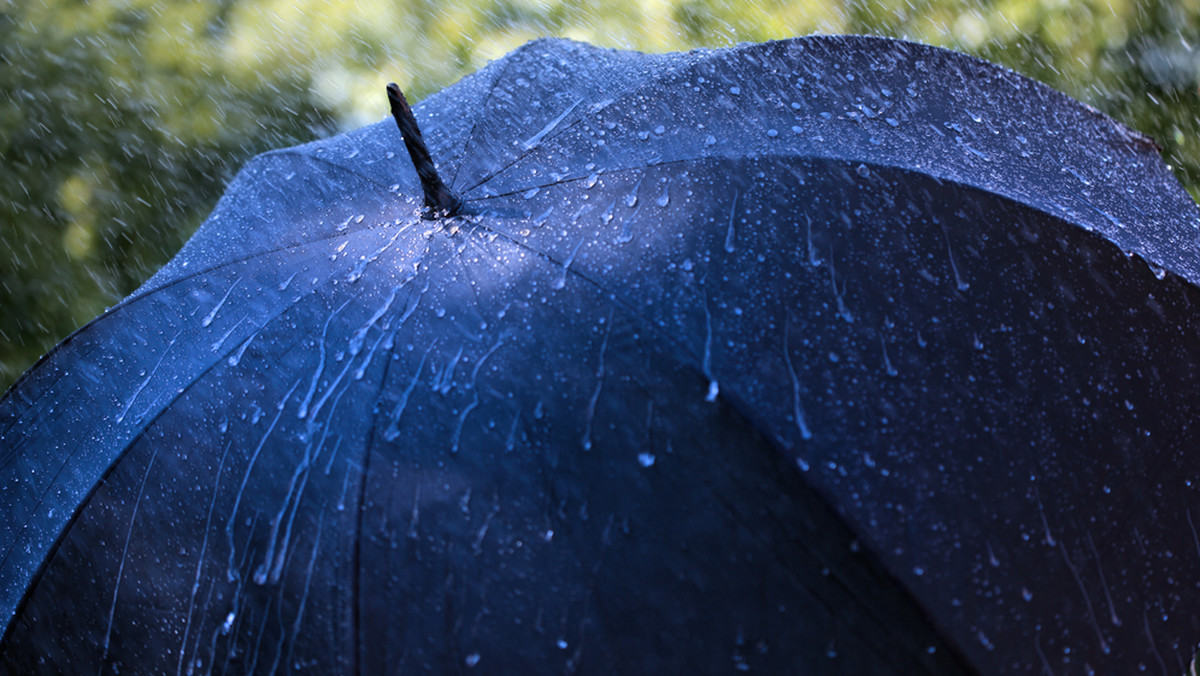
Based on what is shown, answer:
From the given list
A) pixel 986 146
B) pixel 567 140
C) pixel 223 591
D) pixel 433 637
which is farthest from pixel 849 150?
pixel 223 591

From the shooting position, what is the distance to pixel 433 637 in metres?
1.30

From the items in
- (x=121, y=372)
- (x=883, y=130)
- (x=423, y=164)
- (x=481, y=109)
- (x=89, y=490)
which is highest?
(x=481, y=109)

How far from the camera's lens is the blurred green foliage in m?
4.03

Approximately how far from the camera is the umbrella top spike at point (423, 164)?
4.66 ft

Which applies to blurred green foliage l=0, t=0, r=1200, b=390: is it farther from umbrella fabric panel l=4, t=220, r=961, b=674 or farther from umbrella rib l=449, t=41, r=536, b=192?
umbrella fabric panel l=4, t=220, r=961, b=674

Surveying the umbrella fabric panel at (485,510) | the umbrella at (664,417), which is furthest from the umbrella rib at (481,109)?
the umbrella fabric panel at (485,510)

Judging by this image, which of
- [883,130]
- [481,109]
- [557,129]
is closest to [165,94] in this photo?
[481,109]

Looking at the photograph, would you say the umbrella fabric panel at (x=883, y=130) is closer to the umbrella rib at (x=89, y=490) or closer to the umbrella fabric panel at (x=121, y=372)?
the umbrella fabric panel at (x=121, y=372)

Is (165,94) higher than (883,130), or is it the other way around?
(165,94)

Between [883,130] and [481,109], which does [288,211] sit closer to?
[481,109]

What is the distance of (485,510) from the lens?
128cm

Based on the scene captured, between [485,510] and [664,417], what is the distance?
266mm

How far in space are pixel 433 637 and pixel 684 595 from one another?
1.12 ft

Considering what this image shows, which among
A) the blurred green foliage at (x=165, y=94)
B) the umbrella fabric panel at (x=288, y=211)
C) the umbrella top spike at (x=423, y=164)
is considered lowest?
the umbrella top spike at (x=423, y=164)
